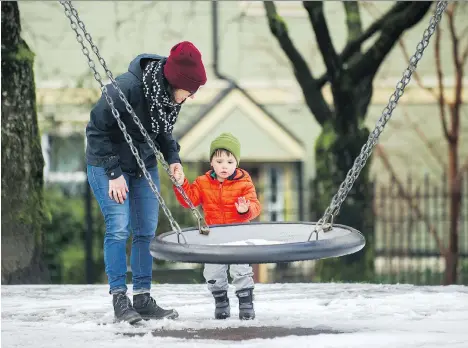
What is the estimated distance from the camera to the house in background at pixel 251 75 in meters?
13.3

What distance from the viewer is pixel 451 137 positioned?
505 inches

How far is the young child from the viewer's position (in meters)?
4.79

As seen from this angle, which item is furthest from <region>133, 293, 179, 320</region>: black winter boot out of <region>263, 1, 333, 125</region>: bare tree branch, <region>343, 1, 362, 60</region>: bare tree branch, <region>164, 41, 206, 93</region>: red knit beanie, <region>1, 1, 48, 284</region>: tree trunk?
<region>343, 1, 362, 60</region>: bare tree branch

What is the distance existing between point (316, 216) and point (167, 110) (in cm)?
520

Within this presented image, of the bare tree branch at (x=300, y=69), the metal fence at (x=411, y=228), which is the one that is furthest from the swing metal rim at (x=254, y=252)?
the metal fence at (x=411, y=228)

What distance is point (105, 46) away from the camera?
44.1 feet

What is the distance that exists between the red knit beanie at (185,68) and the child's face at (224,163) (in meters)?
0.48

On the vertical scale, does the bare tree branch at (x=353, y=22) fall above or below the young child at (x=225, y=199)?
above

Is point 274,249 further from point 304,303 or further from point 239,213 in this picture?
point 304,303

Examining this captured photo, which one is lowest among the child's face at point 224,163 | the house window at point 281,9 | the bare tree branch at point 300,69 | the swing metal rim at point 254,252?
the swing metal rim at point 254,252

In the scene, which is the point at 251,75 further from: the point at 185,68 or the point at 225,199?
the point at 185,68

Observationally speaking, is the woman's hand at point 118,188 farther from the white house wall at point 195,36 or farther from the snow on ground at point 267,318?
the white house wall at point 195,36

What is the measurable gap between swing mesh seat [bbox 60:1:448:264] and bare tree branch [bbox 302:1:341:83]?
4.69 m

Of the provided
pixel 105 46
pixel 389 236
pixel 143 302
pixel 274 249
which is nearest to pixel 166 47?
pixel 105 46
